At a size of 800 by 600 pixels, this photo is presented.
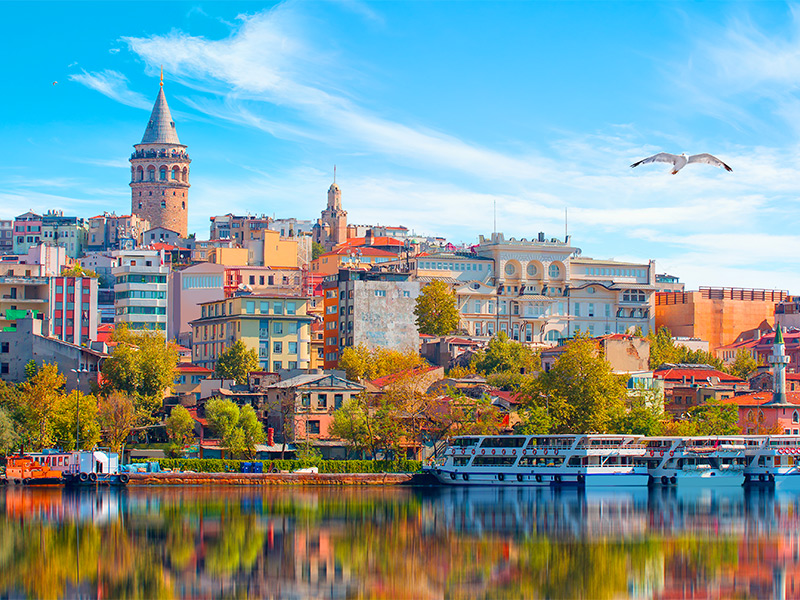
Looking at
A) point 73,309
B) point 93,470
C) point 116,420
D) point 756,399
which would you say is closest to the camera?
point 93,470

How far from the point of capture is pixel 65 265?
636 ft

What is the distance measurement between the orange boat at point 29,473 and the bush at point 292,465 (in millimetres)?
7998

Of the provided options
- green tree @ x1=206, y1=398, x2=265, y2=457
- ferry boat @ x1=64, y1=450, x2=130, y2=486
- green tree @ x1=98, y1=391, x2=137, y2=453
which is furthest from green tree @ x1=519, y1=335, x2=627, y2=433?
ferry boat @ x1=64, y1=450, x2=130, y2=486

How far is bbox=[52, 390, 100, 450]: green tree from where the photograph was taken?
93562mm

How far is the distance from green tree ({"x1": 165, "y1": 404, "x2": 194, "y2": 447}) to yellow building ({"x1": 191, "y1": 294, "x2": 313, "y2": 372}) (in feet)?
91.5

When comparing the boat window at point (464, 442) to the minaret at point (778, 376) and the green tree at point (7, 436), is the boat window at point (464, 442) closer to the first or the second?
the green tree at point (7, 436)

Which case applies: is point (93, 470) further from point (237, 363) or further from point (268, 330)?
point (268, 330)

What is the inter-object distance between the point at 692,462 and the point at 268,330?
149 feet

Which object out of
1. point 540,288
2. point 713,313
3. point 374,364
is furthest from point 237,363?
point 713,313

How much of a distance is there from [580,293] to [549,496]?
87.0m

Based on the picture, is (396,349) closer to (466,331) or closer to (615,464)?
(466,331)

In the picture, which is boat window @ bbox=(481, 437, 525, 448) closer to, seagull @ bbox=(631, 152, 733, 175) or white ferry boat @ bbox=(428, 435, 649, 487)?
white ferry boat @ bbox=(428, 435, 649, 487)

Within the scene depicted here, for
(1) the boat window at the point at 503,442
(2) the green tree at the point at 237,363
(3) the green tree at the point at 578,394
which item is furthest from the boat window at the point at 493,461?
(2) the green tree at the point at 237,363

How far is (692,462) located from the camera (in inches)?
3927
